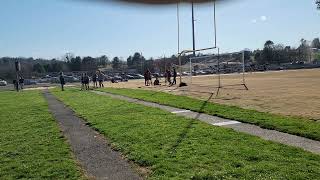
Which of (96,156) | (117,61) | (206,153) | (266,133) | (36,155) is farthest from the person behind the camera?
(117,61)

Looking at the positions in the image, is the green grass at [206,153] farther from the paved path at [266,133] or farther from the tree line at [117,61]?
the tree line at [117,61]

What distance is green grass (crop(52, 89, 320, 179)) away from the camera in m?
6.75

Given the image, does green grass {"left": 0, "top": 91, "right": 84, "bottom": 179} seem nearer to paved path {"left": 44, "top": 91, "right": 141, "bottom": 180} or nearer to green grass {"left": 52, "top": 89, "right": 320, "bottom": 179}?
paved path {"left": 44, "top": 91, "right": 141, "bottom": 180}

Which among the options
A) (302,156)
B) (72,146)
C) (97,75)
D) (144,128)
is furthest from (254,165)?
(97,75)

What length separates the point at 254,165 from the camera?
23.5 ft

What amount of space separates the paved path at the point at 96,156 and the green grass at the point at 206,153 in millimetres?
270

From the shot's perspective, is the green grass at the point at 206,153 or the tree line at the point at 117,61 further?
the tree line at the point at 117,61

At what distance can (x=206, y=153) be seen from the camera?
8.31m

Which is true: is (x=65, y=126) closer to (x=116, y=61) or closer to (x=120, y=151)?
(x=120, y=151)

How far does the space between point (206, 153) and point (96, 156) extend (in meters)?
2.20

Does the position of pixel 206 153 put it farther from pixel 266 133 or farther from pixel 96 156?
pixel 266 133

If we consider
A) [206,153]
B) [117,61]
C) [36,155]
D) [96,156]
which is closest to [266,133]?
[206,153]

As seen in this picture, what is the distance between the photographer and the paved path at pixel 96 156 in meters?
7.30

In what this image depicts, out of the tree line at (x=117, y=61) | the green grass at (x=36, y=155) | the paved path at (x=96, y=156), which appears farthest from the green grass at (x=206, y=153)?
the tree line at (x=117, y=61)
